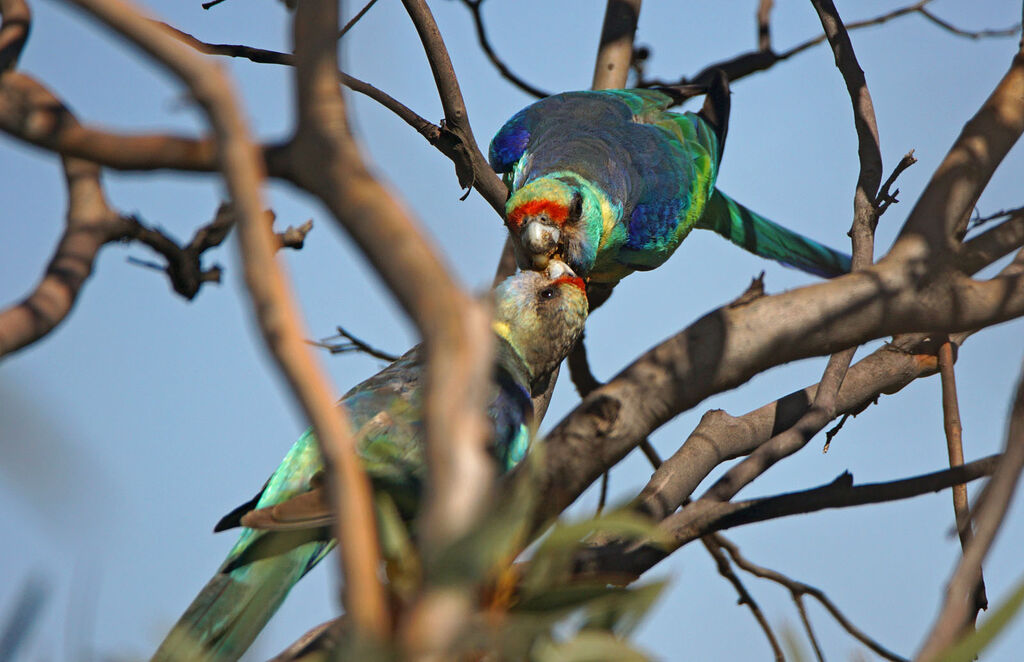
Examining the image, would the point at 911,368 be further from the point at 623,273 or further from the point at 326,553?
the point at 623,273

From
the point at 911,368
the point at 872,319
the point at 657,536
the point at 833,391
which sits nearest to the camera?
the point at 657,536

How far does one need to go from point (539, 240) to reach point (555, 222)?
0.15m

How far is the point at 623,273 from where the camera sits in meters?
4.86

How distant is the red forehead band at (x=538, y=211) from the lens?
13.0 ft

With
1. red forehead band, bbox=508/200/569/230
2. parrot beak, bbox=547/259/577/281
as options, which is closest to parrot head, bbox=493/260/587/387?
parrot beak, bbox=547/259/577/281

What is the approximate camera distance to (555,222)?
394cm

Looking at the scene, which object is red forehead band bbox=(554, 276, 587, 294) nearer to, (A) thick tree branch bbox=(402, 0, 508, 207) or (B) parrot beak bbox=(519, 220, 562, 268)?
(A) thick tree branch bbox=(402, 0, 508, 207)

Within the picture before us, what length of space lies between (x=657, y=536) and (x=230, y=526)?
66.8 inches

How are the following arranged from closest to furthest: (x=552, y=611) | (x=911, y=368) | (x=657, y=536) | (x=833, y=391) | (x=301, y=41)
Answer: (x=301, y=41), (x=657, y=536), (x=552, y=611), (x=833, y=391), (x=911, y=368)

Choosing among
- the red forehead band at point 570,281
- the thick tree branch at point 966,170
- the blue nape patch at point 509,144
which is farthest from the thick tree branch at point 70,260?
the blue nape patch at point 509,144

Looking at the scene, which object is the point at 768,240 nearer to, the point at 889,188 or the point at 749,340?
the point at 889,188

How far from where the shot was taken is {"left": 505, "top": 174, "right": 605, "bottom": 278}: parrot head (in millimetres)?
3898

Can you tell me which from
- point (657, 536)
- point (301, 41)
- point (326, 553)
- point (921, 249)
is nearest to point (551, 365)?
point (326, 553)

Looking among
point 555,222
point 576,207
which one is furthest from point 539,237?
point 576,207
